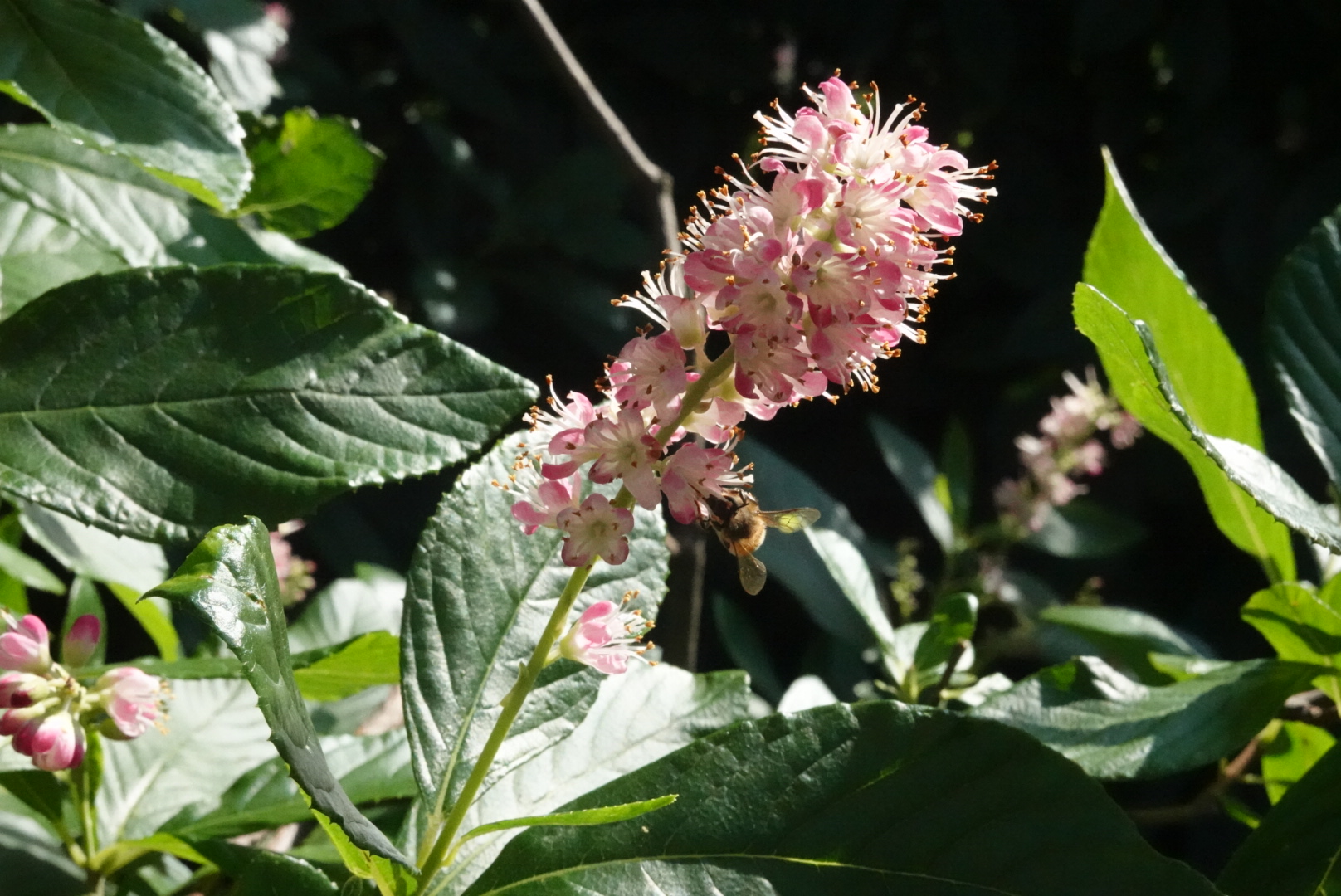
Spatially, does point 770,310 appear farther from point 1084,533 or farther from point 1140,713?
point 1084,533

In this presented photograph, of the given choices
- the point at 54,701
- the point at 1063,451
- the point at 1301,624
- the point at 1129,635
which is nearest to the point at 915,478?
the point at 1063,451

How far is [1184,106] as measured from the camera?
7.49 ft

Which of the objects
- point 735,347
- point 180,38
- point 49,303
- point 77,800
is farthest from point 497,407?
Answer: point 180,38

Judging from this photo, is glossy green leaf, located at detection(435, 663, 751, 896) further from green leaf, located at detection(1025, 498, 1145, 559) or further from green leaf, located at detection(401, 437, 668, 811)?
green leaf, located at detection(1025, 498, 1145, 559)

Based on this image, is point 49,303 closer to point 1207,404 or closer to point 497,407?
point 497,407

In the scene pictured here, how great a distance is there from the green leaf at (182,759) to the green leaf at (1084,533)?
1.48 metres

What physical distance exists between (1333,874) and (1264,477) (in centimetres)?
25

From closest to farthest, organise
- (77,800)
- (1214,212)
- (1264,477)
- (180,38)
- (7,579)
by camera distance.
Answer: (1264,477) → (77,800) → (7,579) → (180,38) → (1214,212)

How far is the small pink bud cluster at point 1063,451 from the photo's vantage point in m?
2.07

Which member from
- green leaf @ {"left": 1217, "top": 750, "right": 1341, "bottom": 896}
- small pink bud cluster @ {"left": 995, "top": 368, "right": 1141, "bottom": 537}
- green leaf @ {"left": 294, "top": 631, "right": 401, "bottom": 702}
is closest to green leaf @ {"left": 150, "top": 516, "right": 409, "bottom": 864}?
green leaf @ {"left": 294, "top": 631, "right": 401, "bottom": 702}

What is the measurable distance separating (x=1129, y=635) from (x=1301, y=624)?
0.78ft

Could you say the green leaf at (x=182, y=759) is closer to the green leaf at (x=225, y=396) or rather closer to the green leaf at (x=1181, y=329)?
the green leaf at (x=225, y=396)

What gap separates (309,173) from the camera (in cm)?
105

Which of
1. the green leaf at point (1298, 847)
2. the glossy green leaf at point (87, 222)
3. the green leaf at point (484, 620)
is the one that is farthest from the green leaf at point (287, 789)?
the green leaf at point (1298, 847)
